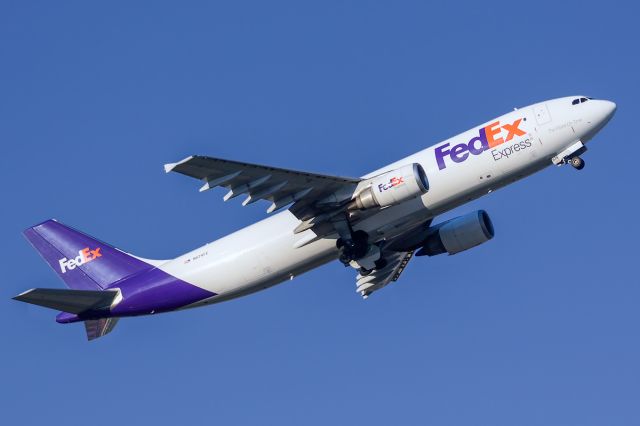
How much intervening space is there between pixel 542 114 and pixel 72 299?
2218 cm

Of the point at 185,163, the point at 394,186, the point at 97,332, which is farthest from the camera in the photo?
the point at 97,332

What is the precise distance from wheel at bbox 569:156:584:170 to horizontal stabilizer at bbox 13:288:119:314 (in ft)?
69.8

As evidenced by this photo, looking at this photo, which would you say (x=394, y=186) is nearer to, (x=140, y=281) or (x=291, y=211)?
(x=291, y=211)

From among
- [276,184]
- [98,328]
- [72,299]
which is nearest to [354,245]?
[276,184]

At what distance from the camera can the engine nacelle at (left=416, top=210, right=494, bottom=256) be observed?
5150cm

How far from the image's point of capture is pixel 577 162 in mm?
45781

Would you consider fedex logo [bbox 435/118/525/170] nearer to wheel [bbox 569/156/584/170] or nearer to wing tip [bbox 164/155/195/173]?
wheel [bbox 569/156/584/170]

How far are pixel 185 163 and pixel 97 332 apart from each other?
13.2 meters

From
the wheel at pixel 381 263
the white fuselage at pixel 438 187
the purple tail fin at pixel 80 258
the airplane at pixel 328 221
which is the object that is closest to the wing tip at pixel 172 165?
the airplane at pixel 328 221

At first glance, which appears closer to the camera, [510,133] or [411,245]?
[510,133]

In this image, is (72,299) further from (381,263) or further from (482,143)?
(482,143)

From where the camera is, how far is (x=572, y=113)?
45.9m

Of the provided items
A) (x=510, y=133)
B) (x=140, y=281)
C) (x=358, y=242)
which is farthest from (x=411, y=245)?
(x=140, y=281)

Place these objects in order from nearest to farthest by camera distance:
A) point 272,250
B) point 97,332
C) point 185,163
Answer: point 185,163, point 272,250, point 97,332
